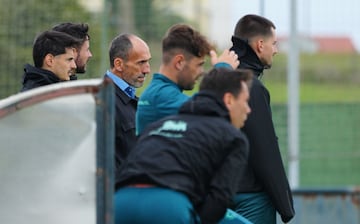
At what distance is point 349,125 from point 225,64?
879cm

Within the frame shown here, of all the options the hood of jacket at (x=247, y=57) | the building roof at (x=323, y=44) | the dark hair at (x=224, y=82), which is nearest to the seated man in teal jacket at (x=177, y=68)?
the dark hair at (x=224, y=82)

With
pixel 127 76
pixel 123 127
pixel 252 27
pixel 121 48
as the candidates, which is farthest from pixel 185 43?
pixel 121 48

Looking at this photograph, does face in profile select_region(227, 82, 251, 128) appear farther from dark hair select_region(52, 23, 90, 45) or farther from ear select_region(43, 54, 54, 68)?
dark hair select_region(52, 23, 90, 45)

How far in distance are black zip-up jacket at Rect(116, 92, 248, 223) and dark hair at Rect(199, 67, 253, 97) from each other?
0.49ft

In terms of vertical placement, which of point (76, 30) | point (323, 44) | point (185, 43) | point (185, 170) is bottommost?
point (323, 44)

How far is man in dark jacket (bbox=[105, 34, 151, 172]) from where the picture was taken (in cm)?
654

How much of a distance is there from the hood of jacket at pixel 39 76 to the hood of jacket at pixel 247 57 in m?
1.14

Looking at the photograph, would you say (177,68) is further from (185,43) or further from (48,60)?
(48,60)

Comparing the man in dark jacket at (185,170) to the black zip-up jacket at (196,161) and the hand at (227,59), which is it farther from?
the hand at (227,59)

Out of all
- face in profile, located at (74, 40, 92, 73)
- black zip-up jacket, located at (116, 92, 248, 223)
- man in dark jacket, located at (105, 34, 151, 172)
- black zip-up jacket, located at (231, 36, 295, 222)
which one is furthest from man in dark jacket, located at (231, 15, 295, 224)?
black zip-up jacket, located at (116, 92, 248, 223)

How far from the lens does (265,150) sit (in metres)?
6.58

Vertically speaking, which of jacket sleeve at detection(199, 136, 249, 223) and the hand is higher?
the hand

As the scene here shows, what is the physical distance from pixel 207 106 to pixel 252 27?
1732 mm

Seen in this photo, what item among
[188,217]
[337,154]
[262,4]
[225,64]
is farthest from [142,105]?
[337,154]
